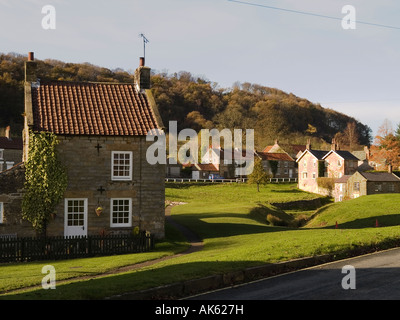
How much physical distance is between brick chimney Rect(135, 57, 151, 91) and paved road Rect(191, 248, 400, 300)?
20769 mm

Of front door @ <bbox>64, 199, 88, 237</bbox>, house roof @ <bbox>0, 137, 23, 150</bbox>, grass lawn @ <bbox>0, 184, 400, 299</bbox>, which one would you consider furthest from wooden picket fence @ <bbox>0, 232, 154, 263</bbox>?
house roof @ <bbox>0, 137, 23, 150</bbox>

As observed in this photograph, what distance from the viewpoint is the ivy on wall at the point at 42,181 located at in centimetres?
2739

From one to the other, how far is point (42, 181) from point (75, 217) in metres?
2.97

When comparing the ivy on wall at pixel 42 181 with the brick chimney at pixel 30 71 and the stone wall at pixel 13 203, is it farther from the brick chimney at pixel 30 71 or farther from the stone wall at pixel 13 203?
the brick chimney at pixel 30 71

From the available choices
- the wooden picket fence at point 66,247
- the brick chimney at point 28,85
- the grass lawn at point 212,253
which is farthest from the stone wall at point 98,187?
the brick chimney at point 28,85

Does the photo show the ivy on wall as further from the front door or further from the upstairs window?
the upstairs window

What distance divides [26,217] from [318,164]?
7360 centimetres

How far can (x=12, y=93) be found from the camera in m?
126

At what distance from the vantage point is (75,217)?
28.3 m

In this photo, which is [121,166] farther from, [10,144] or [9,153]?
[10,144]

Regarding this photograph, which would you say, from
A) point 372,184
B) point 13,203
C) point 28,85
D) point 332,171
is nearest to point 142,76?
point 28,85

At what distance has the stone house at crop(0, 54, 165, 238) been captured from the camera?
28250 mm
